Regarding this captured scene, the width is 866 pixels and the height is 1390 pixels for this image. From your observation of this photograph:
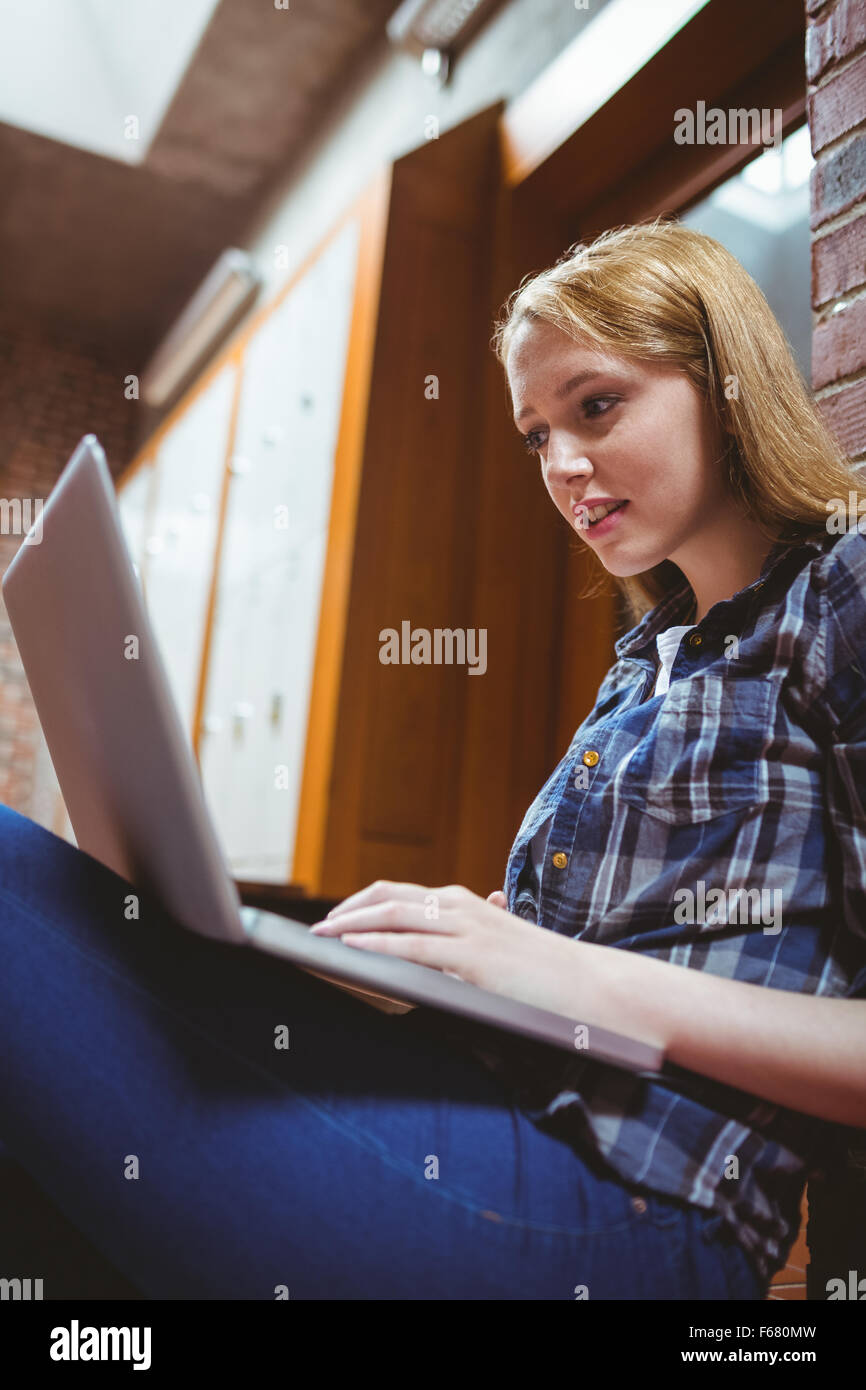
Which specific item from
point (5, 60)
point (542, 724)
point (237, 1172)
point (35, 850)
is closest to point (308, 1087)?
point (237, 1172)

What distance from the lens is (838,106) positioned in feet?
3.88

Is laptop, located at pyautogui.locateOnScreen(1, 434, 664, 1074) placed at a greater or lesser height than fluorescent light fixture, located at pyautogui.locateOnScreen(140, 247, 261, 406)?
lesser

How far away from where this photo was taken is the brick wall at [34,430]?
5098 mm

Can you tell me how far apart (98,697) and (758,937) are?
467 millimetres

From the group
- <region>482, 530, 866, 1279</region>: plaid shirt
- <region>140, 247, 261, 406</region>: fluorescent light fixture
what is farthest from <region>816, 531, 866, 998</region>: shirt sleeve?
<region>140, 247, 261, 406</region>: fluorescent light fixture

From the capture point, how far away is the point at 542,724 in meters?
2.59

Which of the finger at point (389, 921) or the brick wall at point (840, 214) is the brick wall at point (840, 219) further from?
the finger at point (389, 921)

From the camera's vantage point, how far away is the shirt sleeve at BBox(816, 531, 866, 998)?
0.74 meters

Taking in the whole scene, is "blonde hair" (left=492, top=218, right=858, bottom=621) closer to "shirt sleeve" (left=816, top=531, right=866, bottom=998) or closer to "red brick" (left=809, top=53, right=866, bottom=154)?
"shirt sleeve" (left=816, top=531, right=866, bottom=998)

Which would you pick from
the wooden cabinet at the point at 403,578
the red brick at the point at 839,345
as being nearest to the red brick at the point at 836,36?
the red brick at the point at 839,345

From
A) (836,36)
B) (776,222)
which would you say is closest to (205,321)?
(776,222)

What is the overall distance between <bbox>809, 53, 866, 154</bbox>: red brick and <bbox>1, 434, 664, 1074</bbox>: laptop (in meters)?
0.97

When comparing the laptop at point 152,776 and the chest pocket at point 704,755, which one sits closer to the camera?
the laptop at point 152,776

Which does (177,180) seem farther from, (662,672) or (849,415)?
(662,672)
